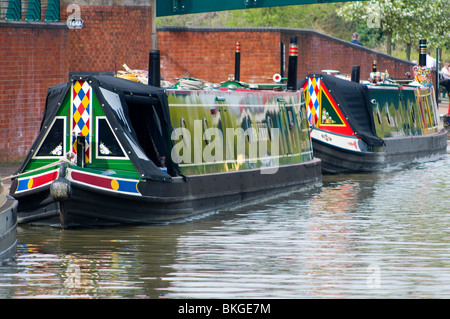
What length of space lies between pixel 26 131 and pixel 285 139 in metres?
5.53

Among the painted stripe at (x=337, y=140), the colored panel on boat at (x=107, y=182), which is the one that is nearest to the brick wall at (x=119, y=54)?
the painted stripe at (x=337, y=140)

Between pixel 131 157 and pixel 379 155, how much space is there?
10.2 metres

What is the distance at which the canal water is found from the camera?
9633mm

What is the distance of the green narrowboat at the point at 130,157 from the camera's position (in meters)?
13.0

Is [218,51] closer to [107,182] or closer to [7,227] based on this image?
[107,182]

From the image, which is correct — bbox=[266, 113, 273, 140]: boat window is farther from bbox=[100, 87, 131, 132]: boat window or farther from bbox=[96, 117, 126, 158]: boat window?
bbox=[96, 117, 126, 158]: boat window

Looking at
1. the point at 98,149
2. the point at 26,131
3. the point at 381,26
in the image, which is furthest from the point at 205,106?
the point at 381,26

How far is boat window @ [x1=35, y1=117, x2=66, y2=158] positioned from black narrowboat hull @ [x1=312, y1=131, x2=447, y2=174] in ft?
27.8

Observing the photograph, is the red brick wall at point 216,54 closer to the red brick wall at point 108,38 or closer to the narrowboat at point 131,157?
the red brick wall at point 108,38

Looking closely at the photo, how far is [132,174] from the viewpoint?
13.2m

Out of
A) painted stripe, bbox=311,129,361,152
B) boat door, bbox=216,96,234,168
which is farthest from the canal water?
painted stripe, bbox=311,129,361,152

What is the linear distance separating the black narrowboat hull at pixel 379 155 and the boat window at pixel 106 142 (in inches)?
326
